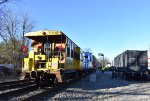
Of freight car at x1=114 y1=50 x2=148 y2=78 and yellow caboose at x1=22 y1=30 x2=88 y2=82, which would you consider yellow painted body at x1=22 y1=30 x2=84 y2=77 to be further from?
freight car at x1=114 y1=50 x2=148 y2=78

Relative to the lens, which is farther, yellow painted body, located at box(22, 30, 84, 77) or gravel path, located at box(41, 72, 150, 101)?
yellow painted body, located at box(22, 30, 84, 77)

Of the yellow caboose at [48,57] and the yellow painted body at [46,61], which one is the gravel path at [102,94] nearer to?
the yellow caboose at [48,57]

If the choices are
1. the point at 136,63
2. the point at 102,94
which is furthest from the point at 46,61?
the point at 136,63

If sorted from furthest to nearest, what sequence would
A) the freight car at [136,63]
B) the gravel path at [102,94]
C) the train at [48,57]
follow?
the freight car at [136,63]
the train at [48,57]
the gravel path at [102,94]

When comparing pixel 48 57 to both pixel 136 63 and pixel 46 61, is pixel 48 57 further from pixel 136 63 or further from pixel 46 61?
→ pixel 136 63

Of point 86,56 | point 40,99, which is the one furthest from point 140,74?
point 40,99

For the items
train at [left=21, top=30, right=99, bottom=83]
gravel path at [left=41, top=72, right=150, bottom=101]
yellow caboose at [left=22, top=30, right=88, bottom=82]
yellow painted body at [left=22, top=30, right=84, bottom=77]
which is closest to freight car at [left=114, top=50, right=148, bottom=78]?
gravel path at [left=41, top=72, right=150, bottom=101]

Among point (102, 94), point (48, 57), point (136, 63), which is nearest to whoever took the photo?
point (102, 94)

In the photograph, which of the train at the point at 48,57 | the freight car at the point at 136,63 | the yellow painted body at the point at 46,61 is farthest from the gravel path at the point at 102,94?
the freight car at the point at 136,63

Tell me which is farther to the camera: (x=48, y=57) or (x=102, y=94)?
(x=48, y=57)

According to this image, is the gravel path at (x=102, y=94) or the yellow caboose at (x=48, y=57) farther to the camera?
the yellow caboose at (x=48, y=57)

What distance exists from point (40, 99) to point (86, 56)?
25647 mm

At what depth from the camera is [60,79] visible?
804 inches

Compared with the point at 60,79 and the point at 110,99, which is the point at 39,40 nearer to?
the point at 60,79
